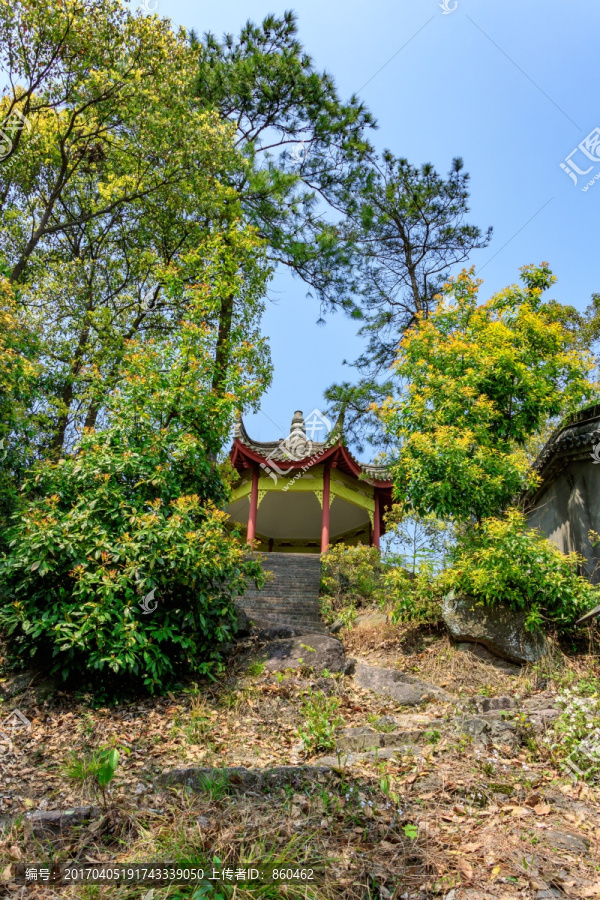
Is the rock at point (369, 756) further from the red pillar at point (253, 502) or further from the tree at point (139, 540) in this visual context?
the red pillar at point (253, 502)

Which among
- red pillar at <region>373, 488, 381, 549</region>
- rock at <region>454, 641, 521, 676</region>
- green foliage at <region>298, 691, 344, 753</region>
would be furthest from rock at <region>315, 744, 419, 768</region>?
red pillar at <region>373, 488, 381, 549</region>

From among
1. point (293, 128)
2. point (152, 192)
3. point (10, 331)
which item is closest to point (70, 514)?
point (10, 331)

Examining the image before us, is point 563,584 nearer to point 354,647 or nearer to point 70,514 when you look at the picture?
point 354,647

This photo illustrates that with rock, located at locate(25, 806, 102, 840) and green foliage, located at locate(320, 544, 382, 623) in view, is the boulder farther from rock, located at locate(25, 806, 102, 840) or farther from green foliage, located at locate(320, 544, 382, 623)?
rock, located at locate(25, 806, 102, 840)

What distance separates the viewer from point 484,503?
24.6ft

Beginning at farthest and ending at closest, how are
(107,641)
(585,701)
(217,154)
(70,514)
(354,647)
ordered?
1. (217,154)
2. (354,647)
3. (70,514)
4. (107,641)
5. (585,701)

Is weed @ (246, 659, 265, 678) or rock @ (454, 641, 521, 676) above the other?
rock @ (454, 641, 521, 676)

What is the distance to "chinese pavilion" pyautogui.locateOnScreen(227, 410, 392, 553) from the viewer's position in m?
13.2

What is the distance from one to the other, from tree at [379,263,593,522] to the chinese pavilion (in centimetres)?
362

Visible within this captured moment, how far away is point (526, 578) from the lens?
6.69m

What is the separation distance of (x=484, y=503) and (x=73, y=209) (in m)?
9.58

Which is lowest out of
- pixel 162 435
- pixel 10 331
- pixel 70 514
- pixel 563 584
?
pixel 563 584

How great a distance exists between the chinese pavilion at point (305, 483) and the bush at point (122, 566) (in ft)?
18.6

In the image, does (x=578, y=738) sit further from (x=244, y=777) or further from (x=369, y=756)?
(x=244, y=777)
